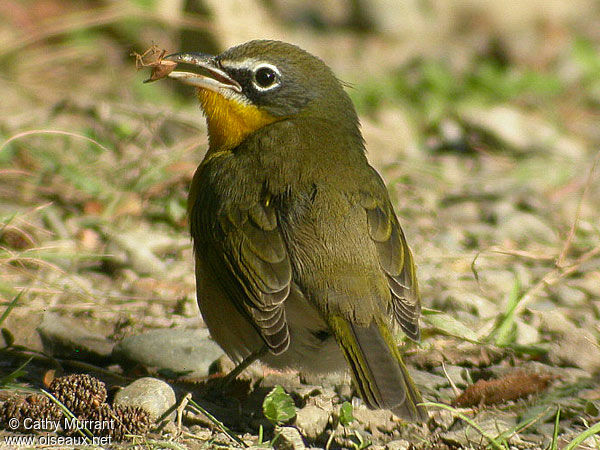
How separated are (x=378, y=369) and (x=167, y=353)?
121 centimetres

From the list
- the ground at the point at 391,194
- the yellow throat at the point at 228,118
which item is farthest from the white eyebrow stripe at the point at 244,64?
the ground at the point at 391,194

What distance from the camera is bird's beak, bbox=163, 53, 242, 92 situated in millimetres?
4242

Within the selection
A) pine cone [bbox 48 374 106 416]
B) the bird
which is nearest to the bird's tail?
the bird

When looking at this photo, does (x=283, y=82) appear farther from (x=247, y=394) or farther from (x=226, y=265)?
(x=247, y=394)

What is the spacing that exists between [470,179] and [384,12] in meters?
3.19

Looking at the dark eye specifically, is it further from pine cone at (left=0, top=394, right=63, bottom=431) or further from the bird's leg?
pine cone at (left=0, top=394, right=63, bottom=431)

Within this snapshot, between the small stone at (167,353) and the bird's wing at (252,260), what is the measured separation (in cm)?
50

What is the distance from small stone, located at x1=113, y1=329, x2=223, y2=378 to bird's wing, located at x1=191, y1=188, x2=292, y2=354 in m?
0.50

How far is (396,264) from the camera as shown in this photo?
12.5 feet

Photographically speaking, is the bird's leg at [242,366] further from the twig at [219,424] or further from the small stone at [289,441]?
the small stone at [289,441]

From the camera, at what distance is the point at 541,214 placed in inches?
252

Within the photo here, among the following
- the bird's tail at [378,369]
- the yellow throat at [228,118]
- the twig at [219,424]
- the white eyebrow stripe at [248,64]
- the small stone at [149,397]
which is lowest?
the twig at [219,424]

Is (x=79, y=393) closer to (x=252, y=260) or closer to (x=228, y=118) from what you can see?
(x=252, y=260)

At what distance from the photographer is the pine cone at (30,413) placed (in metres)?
3.33
